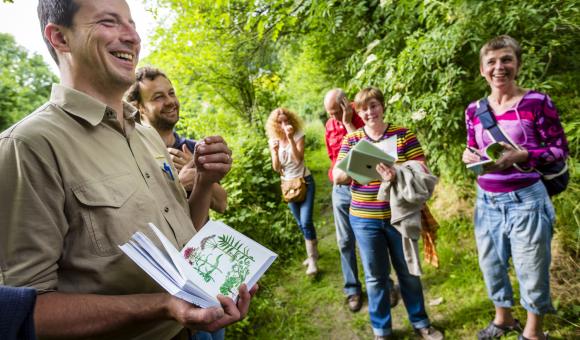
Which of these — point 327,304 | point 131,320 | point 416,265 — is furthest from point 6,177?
point 327,304

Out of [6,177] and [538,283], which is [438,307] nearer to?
[538,283]

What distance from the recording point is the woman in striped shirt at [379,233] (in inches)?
96.7

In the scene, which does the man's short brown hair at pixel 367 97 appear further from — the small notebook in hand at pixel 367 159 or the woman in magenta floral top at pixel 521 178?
the woman in magenta floral top at pixel 521 178

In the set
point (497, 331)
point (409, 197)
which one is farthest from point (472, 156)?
point (497, 331)

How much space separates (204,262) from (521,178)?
6.85 ft

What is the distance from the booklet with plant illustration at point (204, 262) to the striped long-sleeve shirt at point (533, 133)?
1834mm

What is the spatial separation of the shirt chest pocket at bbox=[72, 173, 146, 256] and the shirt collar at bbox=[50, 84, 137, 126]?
228 millimetres

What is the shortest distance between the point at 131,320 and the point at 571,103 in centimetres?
385

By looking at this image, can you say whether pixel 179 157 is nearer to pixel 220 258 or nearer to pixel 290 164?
pixel 220 258

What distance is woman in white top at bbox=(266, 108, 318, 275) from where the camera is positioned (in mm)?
3838

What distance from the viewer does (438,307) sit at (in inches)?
116

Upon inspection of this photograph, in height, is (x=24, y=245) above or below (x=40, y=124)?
below

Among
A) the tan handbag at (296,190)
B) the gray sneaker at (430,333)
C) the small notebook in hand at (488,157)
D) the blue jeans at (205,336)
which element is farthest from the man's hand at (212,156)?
the tan handbag at (296,190)

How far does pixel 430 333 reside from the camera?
259cm
